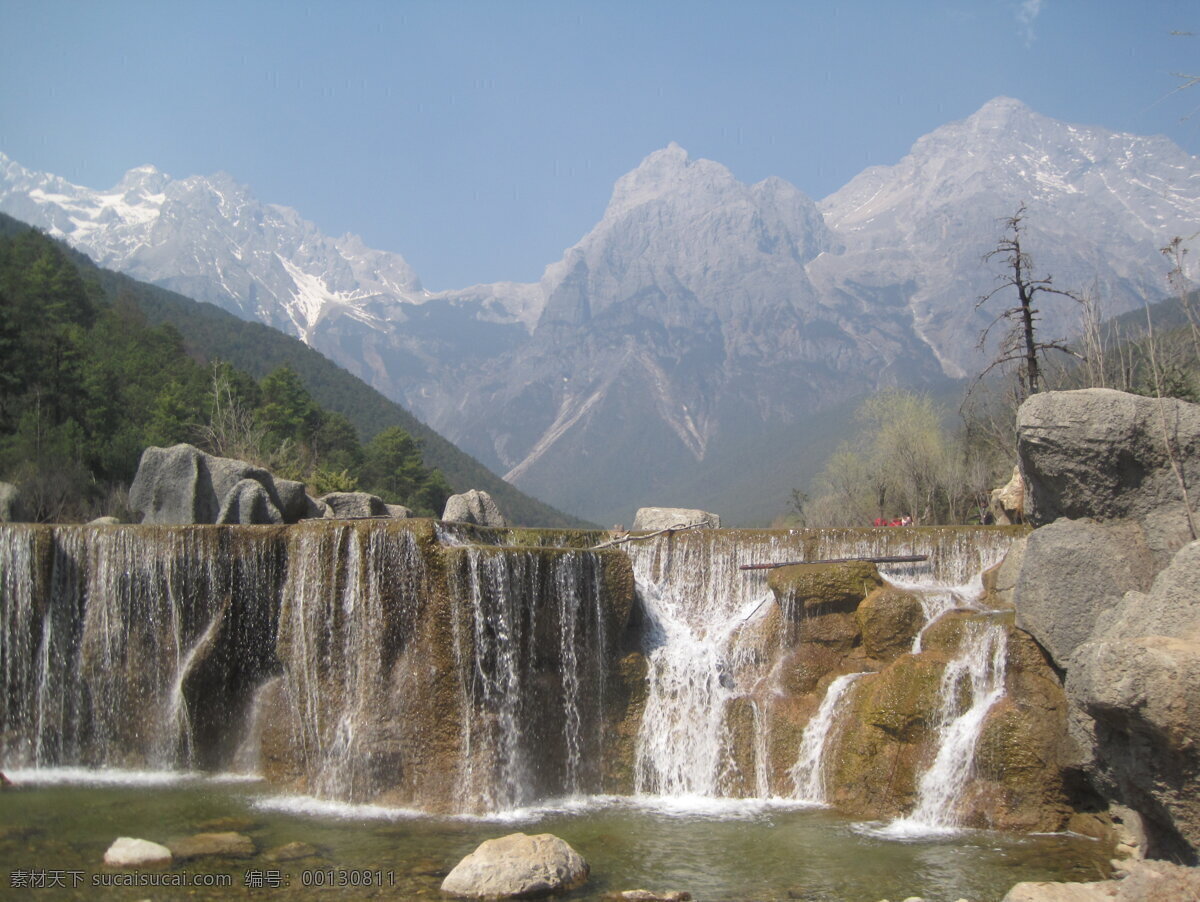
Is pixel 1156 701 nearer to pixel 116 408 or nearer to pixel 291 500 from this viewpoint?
pixel 291 500

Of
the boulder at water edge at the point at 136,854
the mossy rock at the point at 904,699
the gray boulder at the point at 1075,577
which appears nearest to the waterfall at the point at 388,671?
the mossy rock at the point at 904,699

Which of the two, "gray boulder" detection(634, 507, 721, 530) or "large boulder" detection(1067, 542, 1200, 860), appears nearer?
"large boulder" detection(1067, 542, 1200, 860)

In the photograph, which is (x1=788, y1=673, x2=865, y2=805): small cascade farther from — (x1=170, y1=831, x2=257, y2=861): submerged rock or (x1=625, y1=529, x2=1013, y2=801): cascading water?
(x1=170, y1=831, x2=257, y2=861): submerged rock

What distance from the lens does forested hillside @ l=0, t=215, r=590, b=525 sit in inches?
1373

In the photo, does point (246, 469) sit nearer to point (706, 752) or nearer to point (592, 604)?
point (592, 604)

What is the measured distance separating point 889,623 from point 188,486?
2062 centimetres

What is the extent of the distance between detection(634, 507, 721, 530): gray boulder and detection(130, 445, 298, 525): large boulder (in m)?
11.0

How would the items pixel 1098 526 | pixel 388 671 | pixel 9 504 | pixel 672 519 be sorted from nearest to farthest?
pixel 1098 526
pixel 388 671
pixel 9 504
pixel 672 519

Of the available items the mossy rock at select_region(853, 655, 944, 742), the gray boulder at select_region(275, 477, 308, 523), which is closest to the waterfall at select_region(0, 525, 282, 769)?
the gray boulder at select_region(275, 477, 308, 523)

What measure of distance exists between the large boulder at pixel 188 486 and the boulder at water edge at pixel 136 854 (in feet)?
53.3

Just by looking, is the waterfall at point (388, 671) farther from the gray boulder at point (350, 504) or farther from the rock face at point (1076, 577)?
the gray boulder at point (350, 504)

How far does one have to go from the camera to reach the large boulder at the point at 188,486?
28891 millimetres

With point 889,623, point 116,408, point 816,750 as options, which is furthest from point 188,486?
point 889,623

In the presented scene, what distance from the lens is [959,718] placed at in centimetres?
1623
